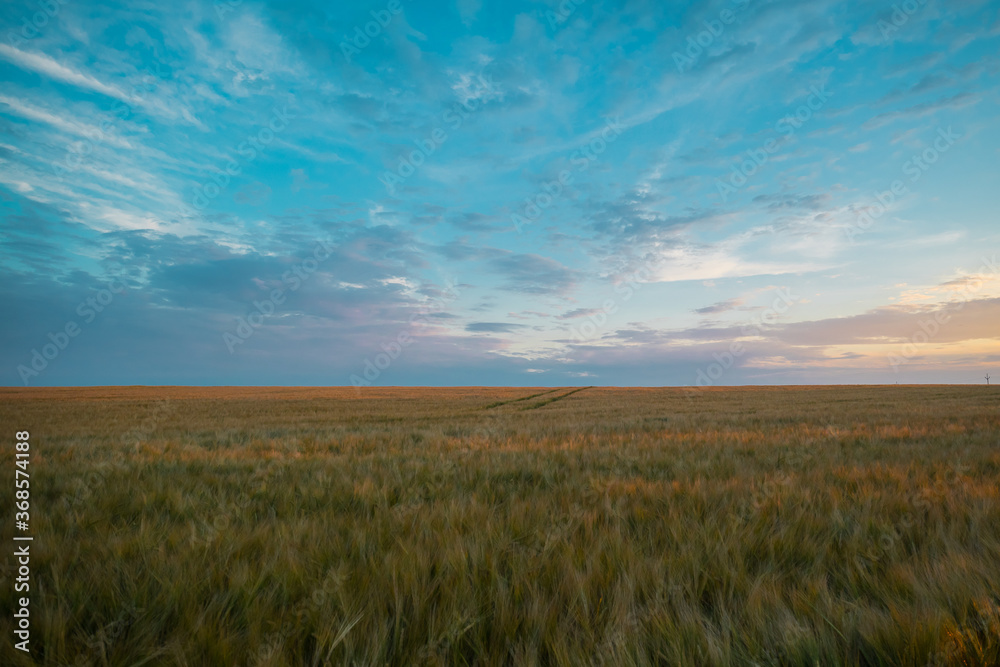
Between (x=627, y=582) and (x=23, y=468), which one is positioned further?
(x=23, y=468)

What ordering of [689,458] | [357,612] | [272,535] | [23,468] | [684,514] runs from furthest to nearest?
[689,458] → [23,468] → [684,514] → [272,535] → [357,612]

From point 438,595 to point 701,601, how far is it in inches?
50.5

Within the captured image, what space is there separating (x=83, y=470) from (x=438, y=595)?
5659 mm

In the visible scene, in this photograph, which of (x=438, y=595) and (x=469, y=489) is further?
(x=469, y=489)

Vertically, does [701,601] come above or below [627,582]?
below

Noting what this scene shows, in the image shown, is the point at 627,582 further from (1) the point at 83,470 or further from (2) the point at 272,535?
(1) the point at 83,470

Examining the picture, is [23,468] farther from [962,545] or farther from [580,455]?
[962,545]

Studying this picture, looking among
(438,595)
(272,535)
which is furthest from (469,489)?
(438,595)

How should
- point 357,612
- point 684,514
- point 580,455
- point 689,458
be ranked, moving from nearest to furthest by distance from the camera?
point 357,612 < point 684,514 < point 689,458 < point 580,455

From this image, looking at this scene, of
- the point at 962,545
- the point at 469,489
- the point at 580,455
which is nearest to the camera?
the point at 962,545

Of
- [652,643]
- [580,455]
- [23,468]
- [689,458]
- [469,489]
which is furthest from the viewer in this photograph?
[580,455]

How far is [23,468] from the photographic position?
16.3ft

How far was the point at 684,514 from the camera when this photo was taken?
325 centimetres

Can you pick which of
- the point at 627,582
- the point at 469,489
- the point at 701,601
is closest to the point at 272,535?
the point at 469,489
